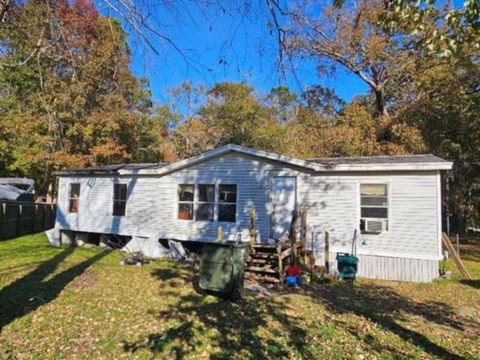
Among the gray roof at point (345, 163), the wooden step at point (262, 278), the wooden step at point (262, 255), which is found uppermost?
the gray roof at point (345, 163)

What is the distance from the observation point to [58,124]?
4.59 metres

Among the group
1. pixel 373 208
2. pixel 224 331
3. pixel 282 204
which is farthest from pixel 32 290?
pixel 373 208

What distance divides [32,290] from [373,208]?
31.1 feet

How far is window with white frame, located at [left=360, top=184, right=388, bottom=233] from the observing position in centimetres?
1052

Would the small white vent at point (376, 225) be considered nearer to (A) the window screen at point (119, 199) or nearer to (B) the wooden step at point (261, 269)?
(B) the wooden step at point (261, 269)

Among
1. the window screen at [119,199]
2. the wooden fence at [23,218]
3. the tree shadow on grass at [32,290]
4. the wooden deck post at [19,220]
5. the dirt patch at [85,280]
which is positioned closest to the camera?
the tree shadow on grass at [32,290]

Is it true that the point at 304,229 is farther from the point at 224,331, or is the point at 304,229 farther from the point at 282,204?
the point at 224,331

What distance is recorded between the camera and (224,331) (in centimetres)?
570

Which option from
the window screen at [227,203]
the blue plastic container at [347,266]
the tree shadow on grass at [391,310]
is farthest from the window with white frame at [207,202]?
the tree shadow on grass at [391,310]

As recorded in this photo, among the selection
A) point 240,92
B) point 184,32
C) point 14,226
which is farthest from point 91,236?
point 240,92

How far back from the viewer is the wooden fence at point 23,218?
16.9 m

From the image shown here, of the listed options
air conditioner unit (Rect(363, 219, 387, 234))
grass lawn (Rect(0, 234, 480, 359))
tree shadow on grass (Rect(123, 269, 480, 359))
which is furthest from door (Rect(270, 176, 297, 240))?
tree shadow on grass (Rect(123, 269, 480, 359))

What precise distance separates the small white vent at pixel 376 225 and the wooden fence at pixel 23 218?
16.5 metres

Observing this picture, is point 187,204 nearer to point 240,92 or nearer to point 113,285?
point 113,285
